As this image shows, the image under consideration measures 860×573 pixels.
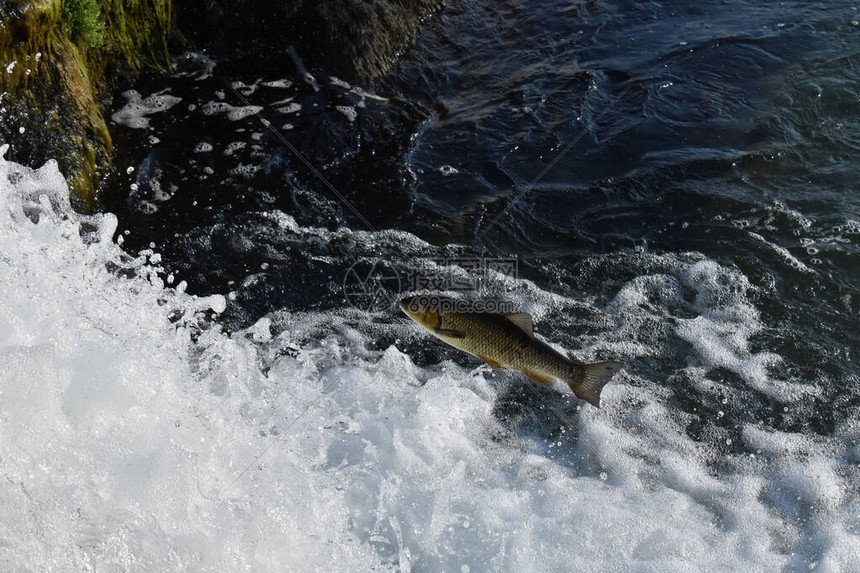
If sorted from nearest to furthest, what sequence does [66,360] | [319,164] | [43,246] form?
[66,360] < [43,246] < [319,164]

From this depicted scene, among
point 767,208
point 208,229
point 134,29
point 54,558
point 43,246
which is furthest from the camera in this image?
point 134,29

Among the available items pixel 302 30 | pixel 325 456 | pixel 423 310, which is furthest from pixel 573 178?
pixel 325 456

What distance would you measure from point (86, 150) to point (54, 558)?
3609mm

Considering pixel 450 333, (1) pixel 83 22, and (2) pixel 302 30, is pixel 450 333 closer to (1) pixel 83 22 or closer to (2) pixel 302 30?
(1) pixel 83 22

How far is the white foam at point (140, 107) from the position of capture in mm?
6812

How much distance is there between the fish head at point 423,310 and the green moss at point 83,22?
398cm

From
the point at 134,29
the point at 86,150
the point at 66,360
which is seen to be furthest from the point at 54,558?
the point at 134,29

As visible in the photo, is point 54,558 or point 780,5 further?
point 780,5

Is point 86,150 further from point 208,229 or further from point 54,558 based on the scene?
point 54,558

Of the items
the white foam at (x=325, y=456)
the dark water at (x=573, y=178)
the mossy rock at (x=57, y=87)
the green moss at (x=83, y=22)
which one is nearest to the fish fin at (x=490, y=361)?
the white foam at (x=325, y=456)

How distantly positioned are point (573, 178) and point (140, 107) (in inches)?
157

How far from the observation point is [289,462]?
14.1ft

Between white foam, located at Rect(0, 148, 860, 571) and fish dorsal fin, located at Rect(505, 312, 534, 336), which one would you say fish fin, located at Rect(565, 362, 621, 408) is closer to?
fish dorsal fin, located at Rect(505, 312, 534, 336)

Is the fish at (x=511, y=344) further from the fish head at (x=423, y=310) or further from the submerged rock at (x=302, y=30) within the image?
the submerged rock at (x=302, y=30)
